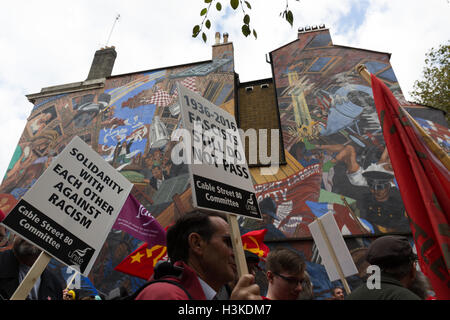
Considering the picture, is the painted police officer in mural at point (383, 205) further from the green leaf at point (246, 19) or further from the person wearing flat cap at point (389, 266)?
the green leaf at point (246, 19)

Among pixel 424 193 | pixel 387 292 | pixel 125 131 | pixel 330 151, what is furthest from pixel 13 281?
pixel 125 131

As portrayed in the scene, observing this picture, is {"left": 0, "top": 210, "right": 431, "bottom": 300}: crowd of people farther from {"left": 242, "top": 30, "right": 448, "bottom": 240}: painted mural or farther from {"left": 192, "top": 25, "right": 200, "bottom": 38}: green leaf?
{"left": 242, "top": 30, "right": 448, "bottom": 240}: painted mural

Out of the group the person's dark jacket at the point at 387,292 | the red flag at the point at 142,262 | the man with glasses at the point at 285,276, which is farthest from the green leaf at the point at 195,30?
the red flag at the point at 142,262

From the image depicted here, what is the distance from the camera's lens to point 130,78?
1303 cm

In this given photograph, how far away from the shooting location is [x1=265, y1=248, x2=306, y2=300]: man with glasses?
2.42 metres

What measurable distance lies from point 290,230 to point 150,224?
A: 4157 millimetres

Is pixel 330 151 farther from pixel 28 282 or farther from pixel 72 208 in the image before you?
pixel 28 282

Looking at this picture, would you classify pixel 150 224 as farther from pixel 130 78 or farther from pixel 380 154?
pixel 130 78

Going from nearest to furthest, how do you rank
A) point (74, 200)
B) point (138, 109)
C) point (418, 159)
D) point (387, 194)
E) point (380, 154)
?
point (418, 159) → point (74, 200) → point (387, 194) → point (380, 154) → point (138, 109)

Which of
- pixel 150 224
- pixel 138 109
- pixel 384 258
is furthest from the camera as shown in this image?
pixel 138 109

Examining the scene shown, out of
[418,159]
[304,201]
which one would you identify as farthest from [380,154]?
[418,159]

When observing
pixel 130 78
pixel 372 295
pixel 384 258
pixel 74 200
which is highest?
pixel 130 78

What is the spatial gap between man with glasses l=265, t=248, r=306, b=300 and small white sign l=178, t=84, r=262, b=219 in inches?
23.1

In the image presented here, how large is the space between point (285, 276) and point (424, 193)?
1.27 metres
